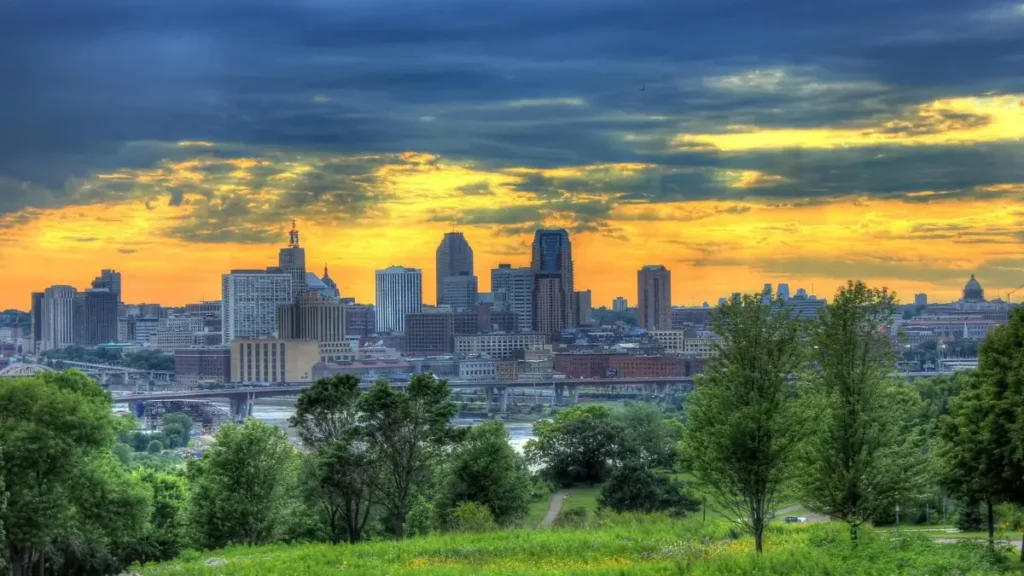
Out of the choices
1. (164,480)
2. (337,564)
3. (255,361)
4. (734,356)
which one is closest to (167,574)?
(337,564)

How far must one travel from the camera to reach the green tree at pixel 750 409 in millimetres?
18391

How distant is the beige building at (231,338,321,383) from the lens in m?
166

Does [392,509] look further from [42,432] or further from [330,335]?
[330,335]

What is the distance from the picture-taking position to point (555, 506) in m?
42.1

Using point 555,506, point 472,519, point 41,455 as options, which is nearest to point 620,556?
point 472,519

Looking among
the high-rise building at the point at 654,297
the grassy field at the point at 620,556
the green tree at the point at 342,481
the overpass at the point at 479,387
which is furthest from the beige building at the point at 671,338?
the grassy field at the point at 620,556

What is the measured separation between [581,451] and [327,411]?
2067 cm

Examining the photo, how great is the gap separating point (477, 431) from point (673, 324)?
157 m

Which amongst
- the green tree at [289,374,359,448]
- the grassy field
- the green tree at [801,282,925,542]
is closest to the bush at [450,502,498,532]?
the grassy field

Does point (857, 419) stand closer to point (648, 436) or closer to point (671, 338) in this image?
point (648, 436)

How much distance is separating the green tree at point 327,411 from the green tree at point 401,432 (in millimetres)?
516

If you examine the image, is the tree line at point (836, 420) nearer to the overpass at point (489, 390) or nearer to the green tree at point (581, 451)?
the green tree at point (581, 451)

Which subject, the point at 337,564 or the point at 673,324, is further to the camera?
the point at 673,324

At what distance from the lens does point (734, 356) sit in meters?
18.8
